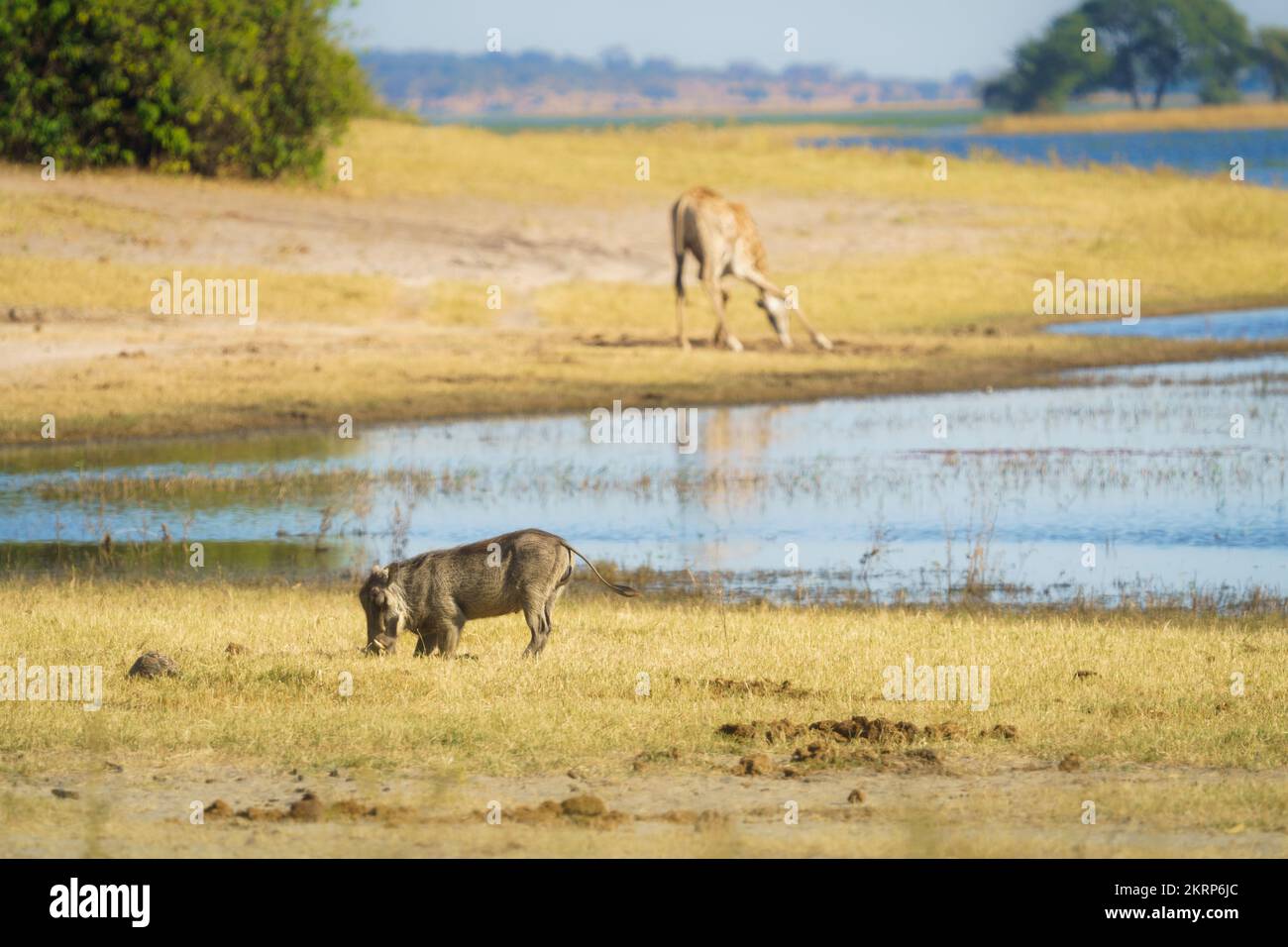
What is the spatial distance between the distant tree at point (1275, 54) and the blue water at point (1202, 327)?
4121 inches

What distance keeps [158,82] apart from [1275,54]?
110845mm

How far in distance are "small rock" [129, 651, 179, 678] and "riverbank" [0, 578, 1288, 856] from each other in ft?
0.29

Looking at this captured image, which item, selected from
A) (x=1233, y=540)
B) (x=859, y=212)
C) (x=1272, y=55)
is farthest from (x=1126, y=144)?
(x=1233, y=540)

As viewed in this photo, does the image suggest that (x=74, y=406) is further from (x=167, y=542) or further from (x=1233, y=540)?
(x=1233, y=540)

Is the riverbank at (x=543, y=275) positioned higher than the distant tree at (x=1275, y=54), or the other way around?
the distant tree at (x=1275, y=54)

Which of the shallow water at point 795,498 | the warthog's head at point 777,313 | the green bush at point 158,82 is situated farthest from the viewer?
the green bush at point 158,82

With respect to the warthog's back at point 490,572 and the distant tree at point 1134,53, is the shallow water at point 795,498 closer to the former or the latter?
the warthog's back at point 490,572

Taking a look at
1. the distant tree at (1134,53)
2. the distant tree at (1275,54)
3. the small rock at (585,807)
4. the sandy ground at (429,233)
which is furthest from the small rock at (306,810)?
the distant tree at (1275,54)

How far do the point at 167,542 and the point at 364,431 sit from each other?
7085mm

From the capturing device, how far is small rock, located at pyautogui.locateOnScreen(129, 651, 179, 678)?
403 inches

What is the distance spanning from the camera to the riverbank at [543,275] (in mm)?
24891

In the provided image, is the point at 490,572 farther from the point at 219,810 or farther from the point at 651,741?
the point at 219,810

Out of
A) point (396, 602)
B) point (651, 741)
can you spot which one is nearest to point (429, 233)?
point (396, 602)
